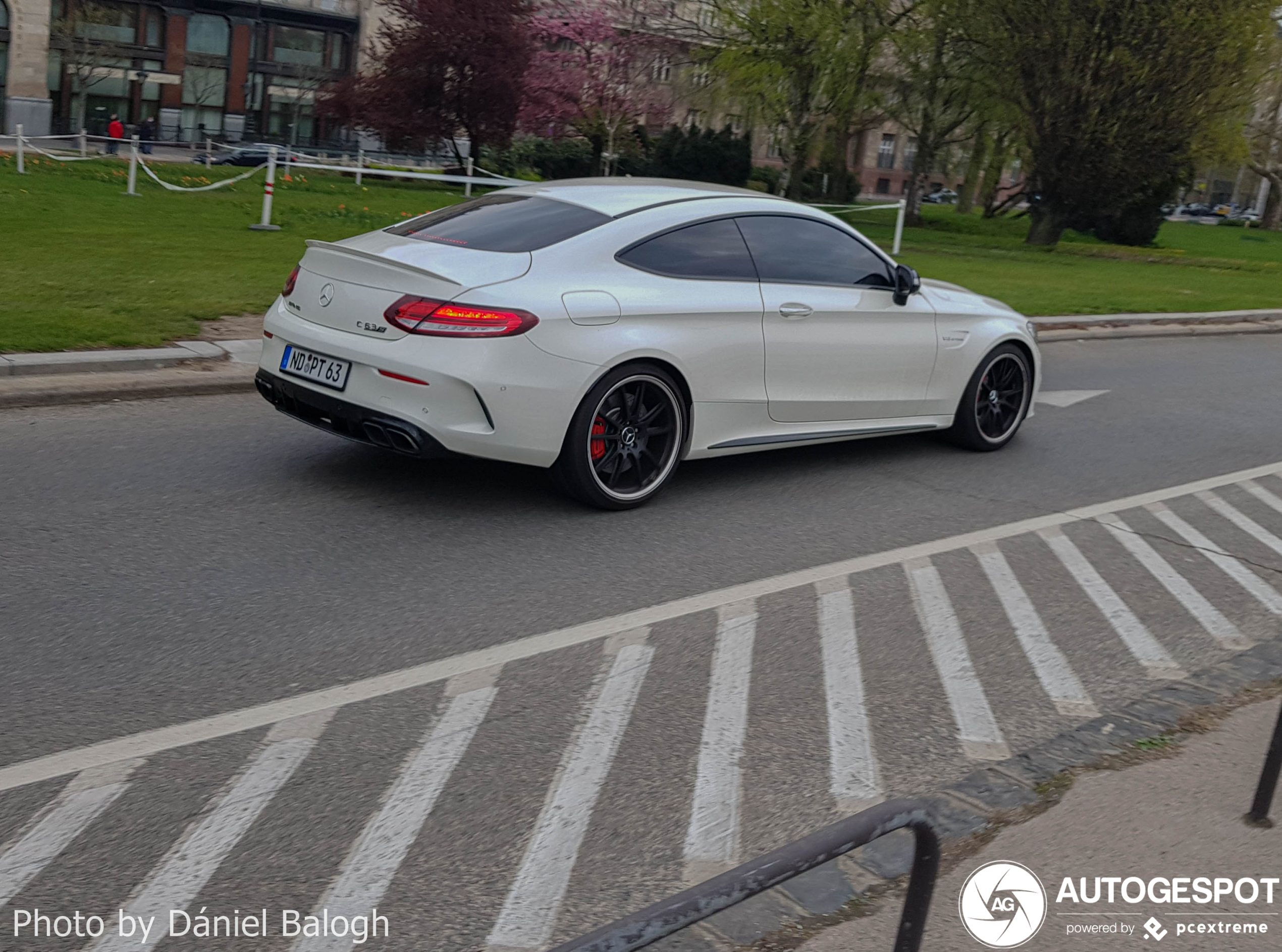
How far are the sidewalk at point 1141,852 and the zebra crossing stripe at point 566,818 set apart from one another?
64cm

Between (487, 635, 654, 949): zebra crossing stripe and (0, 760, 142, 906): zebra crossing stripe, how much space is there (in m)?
1.10

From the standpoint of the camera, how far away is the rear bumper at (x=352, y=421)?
234 inches

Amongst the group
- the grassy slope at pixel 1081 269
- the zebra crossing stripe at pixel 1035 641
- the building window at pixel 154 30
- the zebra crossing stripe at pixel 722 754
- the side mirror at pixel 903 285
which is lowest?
the zebra crossing stripe at pixel 722 754

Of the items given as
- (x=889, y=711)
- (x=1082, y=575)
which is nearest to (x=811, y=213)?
(x=1082, y=575)

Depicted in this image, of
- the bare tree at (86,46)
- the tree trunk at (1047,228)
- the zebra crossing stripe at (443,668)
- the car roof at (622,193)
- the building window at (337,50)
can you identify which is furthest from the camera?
the building window at (337,50)

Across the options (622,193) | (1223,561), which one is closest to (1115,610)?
(1223,561)

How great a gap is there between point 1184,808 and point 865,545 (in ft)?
8.77

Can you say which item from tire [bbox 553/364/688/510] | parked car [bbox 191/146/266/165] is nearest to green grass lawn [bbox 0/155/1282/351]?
tire [bbox 553/364/688/510]

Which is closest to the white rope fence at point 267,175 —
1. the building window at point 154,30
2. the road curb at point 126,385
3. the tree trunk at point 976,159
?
the road curb at point 126,385

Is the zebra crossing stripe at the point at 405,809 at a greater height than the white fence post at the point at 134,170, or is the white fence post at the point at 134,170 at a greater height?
the white fence post at the point at 134,170

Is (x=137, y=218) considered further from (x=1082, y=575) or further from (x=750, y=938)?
(x=750, y=938)

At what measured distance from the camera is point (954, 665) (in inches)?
195

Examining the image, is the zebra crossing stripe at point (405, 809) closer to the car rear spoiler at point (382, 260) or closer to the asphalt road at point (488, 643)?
the asphalt road at point (488, 643)

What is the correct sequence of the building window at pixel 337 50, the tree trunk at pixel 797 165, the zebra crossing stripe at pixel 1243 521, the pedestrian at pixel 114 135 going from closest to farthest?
the zebra crossing stripe at pixel 1243 521
the pedestrian at pixel 114 135
the tree trunk at pixel 797 165
the building window at pixel 337 50
